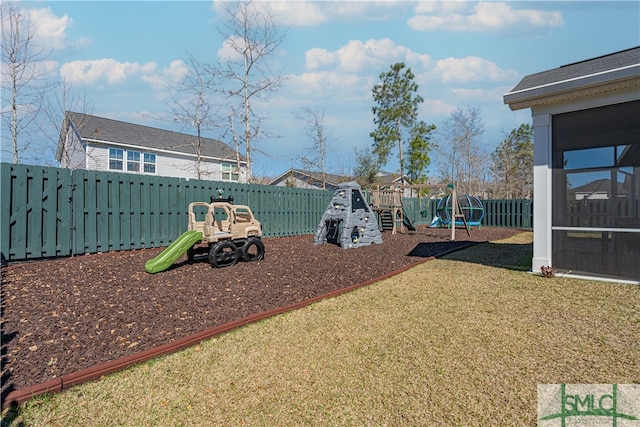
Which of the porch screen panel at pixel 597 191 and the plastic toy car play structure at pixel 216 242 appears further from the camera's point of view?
the plastic toy car play structure at pixel 216 242

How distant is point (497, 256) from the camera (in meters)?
7.87

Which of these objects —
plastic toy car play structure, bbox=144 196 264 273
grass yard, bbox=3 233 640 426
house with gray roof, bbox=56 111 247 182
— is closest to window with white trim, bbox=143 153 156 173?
house with gray roof, bbox=56 111 247 182

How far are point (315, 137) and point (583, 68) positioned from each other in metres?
18.1

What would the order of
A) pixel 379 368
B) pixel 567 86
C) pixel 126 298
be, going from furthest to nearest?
pixel 567 86, pixel 126 298, pixel 379 368

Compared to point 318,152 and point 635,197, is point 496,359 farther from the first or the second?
point 318,152

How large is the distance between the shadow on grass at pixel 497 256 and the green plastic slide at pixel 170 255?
5.82 metres

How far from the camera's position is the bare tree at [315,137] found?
72.2 feet

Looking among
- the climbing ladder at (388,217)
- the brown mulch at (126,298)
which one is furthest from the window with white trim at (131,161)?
the climbing ladder at (388,217)

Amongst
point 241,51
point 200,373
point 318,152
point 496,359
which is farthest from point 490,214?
point 200,373

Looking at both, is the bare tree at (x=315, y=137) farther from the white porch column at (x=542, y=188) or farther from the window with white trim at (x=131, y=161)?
the white porch column at (x=542, y=188)

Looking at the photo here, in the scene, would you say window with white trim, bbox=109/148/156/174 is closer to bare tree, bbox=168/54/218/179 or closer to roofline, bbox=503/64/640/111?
bare tree, bbox=168/54/218/179

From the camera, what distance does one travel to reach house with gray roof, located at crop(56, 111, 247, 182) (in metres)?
15.1

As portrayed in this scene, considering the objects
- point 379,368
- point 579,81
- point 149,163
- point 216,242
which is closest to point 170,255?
point 216,242

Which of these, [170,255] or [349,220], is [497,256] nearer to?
[349,220]
